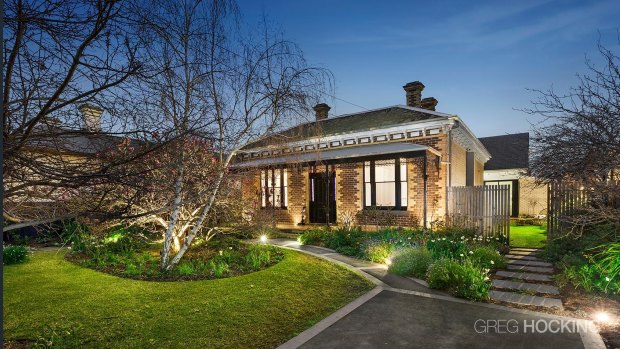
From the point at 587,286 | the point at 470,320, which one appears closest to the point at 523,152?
the point at 587,286

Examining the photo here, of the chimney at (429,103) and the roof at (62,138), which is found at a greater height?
the chimney at (429,103)

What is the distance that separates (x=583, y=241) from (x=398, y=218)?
6.15 meters

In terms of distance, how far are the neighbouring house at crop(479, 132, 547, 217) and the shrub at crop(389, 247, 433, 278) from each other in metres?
15.7

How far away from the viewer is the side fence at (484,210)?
1051 cm

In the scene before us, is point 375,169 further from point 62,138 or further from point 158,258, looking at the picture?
point 62,138

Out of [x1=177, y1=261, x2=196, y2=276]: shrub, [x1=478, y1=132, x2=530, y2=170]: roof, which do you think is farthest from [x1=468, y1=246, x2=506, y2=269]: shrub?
[x1=478, y1=132, x2=530, y2=170]: roof

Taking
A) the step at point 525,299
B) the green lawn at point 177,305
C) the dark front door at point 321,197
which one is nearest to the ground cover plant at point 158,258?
the green lawn at point 177,305

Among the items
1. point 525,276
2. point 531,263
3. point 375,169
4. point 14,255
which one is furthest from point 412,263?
point 14,255

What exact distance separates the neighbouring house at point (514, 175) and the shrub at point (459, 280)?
16465 mm

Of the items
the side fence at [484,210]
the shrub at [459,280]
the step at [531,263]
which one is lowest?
the step at [531,263]

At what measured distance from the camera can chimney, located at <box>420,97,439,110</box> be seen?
51.3 feet

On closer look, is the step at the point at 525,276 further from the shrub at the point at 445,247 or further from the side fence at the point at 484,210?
the side fence at the point at 484,210

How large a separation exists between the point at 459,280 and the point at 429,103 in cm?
1191

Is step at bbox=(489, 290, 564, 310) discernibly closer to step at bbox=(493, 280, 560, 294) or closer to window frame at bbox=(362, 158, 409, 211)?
step at bbox=(493, 280, 560, 294)
